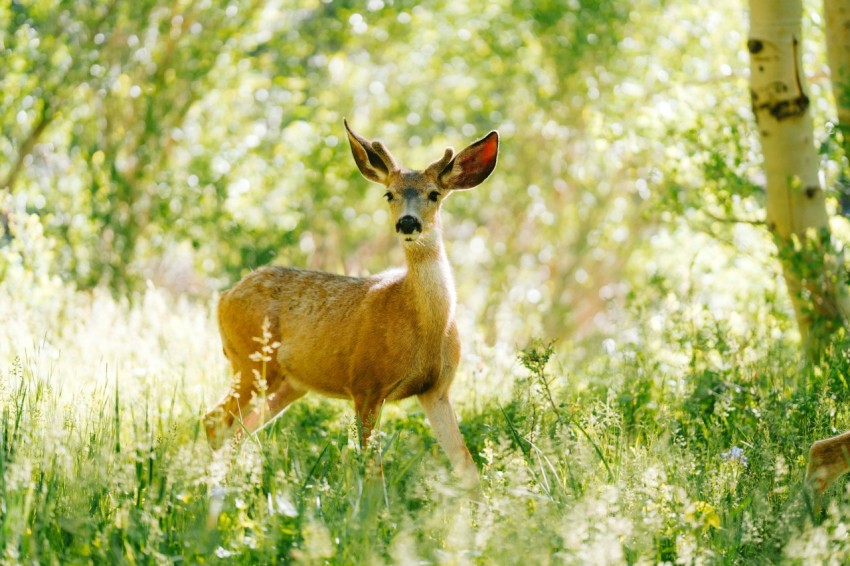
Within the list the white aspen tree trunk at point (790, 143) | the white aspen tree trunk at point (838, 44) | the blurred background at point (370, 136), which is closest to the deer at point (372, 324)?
the white aspen tree trunk at point (790, 143)

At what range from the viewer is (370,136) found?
13.3m

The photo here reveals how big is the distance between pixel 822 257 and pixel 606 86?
22.3 ft

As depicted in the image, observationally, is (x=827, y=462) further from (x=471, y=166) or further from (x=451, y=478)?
(x=471, y=166)

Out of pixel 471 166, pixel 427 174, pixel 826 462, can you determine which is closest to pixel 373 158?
pixel 427 174

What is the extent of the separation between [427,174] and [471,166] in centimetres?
25

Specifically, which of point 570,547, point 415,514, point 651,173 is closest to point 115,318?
point 651,173

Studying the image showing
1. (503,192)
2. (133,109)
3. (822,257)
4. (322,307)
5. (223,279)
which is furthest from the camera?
(503,192)

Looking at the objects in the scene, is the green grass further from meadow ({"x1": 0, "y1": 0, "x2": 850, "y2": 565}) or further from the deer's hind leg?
the deer's hind leg

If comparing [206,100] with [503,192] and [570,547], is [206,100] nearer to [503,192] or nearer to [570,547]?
[503,192]

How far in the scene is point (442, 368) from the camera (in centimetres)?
573

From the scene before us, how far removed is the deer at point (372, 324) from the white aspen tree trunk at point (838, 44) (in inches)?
94.2

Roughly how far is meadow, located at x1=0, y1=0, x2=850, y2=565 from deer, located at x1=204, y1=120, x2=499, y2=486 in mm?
226

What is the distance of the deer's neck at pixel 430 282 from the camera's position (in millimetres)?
5793

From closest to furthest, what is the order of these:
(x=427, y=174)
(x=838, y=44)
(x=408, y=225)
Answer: (x=408, y=225), (x=427, y=174), (x=838, y=44)
